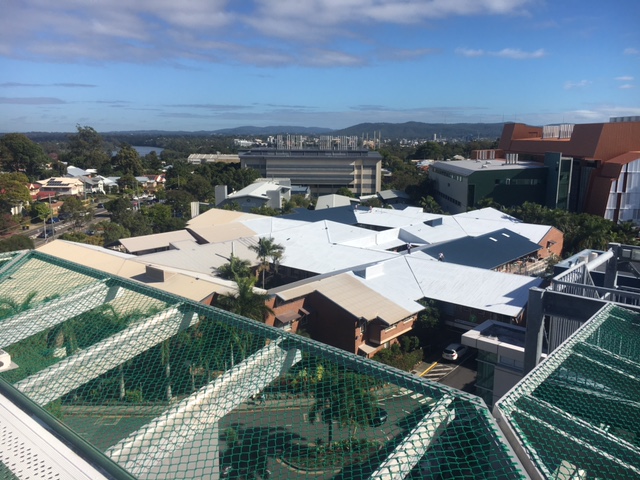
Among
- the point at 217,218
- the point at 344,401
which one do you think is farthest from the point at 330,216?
the point at 344,401

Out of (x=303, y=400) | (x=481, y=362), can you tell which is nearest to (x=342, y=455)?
(x=303, y=400)

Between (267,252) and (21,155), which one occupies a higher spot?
(21,155)

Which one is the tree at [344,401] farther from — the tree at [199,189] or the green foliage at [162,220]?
the tree at [199,189]

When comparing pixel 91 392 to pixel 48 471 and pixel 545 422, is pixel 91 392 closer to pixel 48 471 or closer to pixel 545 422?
pixel 48 471

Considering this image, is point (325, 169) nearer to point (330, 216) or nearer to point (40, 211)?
point (330, 216)

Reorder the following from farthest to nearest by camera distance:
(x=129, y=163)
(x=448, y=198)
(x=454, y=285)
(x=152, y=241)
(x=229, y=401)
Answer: (x=129, y=163) < (x=448, y=198) < (x=152, y=241) < (x=454, y=285) < (x=229, y=401)

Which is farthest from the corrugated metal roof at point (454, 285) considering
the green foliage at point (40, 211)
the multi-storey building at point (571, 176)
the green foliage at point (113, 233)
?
the green foliage at point (40, 211)

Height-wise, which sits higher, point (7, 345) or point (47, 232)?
point (7, 345)
